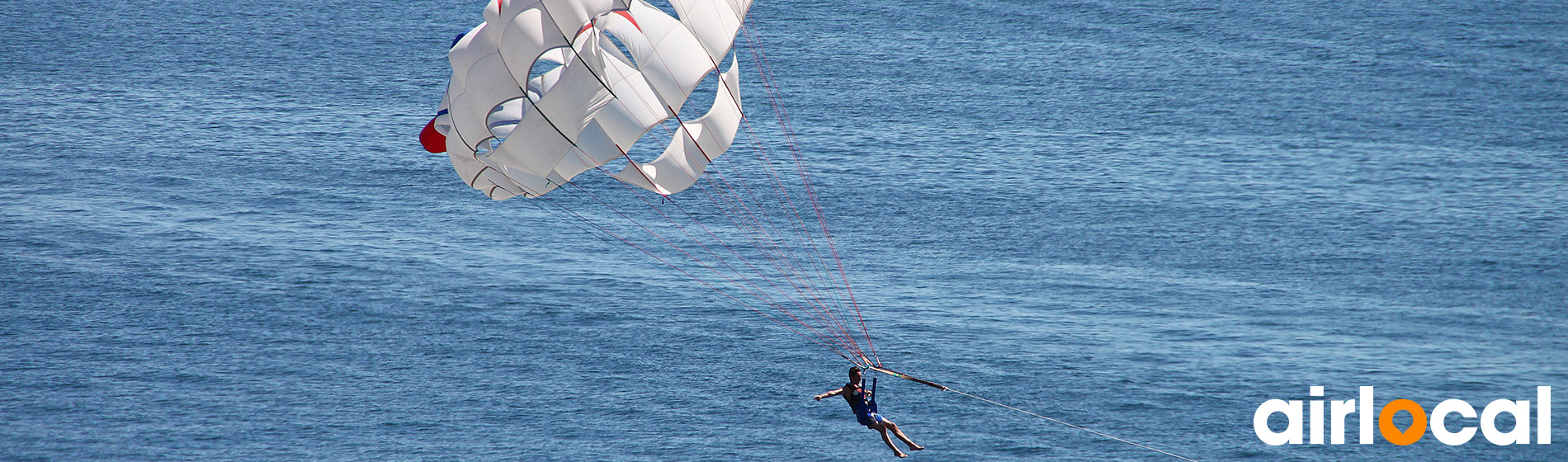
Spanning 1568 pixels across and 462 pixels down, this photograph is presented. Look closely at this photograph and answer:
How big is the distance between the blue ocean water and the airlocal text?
628 millimetres

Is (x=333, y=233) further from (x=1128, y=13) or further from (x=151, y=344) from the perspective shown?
(x=1128, y=13)

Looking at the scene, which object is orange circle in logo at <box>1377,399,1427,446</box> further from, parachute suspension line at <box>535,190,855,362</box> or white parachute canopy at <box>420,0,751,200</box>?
white parachute canopy at <box>420,0,751,200</box>

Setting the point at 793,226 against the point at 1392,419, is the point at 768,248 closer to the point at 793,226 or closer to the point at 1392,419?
the point at 793,226

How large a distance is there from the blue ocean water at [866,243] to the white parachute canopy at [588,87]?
3345cm

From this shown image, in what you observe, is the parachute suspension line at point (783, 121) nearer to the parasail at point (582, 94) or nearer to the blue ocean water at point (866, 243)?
the blue ocean water at point (866, 243)

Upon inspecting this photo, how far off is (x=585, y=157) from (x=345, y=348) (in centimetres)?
4169

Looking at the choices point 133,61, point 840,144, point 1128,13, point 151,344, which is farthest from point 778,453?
point 133,61

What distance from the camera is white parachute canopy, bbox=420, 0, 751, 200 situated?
2406 centimetres

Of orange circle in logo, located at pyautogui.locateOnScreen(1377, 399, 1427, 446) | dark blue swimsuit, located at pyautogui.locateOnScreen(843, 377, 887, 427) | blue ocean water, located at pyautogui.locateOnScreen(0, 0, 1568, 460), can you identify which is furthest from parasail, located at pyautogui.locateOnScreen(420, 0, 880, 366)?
orange circle in logo, located at pyautogui.locateOnScreen(1377, 399, 1427, 446)

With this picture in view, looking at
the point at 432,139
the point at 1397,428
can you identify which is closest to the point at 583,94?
the point at 432,139

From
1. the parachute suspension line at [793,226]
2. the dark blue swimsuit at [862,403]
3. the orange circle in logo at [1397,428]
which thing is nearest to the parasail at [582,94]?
the dark blue swimsuit at [862,403]

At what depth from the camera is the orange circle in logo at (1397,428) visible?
60375 millimetres

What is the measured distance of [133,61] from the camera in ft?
285

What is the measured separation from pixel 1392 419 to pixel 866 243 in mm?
25339
